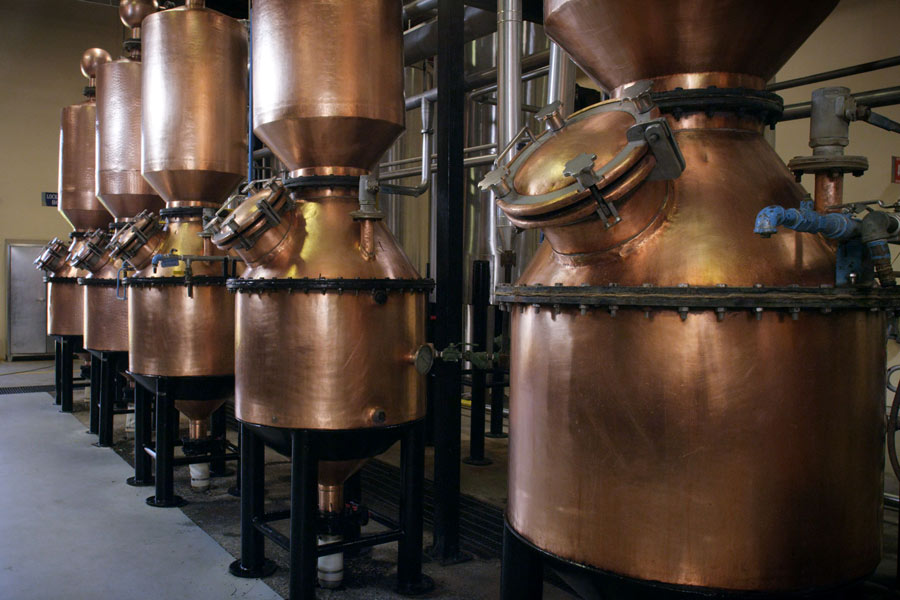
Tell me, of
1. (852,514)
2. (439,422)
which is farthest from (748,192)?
(439,422)

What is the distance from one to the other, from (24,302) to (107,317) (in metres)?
6.41

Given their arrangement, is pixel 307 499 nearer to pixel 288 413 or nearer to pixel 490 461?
pixel 288 413

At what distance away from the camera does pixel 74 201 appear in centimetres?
649

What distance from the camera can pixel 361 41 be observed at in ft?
9.18

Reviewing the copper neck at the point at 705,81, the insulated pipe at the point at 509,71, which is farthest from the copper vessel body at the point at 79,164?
the copper neck at the point at 705,81

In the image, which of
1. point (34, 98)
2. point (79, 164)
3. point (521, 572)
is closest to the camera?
point (521, 572)

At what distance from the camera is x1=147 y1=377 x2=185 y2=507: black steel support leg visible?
13.3 ft

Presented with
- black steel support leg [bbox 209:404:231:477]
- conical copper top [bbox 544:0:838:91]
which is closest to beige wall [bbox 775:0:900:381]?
conical copper top [bbox 544:0:838:91]

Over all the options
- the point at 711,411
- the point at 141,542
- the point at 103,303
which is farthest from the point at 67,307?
the point at 711,411

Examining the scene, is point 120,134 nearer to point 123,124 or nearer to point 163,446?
point 123,124

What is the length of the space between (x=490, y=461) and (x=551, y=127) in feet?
10.3

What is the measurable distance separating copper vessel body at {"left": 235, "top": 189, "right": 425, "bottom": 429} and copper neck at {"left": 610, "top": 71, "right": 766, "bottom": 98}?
1.47 m

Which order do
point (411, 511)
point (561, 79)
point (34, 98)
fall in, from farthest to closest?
point (34, 98) < point (411, 511) < point (561, 79)

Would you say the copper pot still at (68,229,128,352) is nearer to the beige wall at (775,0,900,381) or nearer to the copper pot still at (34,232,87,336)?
the copper pot still at (34,232,87,336)
